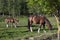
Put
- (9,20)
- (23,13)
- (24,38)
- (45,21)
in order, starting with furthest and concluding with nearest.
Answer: (23,13), (9,20), (45,21), (24,38)

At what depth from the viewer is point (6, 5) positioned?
88.1 meters

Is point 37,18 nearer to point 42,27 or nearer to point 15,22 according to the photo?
point 42,27

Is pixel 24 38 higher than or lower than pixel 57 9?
lower

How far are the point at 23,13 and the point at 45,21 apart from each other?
7804 cm

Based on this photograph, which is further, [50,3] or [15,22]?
[15,22]

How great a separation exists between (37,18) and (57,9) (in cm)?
295

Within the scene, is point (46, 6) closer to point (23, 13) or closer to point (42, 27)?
point (42, 27)

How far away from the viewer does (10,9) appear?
272 ft

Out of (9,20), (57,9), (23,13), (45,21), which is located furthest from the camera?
(23,13)

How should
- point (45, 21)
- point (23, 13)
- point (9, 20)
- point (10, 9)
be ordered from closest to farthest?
1. point (45, 21)
2. point (9, 20)
3. point (10, 9)
4. point (23, 13)

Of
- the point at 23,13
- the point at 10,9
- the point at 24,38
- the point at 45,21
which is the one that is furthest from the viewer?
the point at 23,13

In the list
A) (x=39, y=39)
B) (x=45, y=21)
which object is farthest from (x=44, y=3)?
(x=39, y=39)

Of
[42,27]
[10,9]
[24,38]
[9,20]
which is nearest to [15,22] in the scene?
[9,20]

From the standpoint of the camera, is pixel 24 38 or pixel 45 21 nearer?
pixel 24 38
